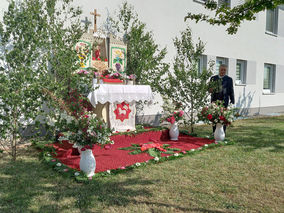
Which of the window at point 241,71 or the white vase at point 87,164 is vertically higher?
the window at point 241,71

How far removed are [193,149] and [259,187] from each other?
2072 mm

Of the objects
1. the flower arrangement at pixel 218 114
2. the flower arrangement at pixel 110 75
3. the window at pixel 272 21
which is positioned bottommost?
the flower arrangement at pixel 218 114

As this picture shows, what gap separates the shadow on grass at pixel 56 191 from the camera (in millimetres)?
3051

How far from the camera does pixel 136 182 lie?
3820mm

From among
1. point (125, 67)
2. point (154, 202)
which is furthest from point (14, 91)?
point (125, 67)

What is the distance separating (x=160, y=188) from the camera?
3590 mm

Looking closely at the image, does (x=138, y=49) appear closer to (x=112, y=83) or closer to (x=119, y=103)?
(x=112, y=83)

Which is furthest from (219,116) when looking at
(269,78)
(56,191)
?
(269,78)

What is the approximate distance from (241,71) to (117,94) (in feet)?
29.2

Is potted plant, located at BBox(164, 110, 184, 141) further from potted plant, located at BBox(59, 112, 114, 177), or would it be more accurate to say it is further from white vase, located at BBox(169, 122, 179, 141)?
potted plant, located at BBox(59, 112, 114, 177)

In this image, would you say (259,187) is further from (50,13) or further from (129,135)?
(50,13)

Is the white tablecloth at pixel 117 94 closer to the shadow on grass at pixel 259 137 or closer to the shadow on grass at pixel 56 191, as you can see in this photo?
the shadow on grass at pixel 56 191

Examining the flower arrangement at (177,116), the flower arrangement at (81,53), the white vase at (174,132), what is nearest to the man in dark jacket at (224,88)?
the flower arrangement at (177,116)

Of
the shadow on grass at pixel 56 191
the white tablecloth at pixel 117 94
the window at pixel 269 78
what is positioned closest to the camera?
the shadow on grass at pixel 56 191
